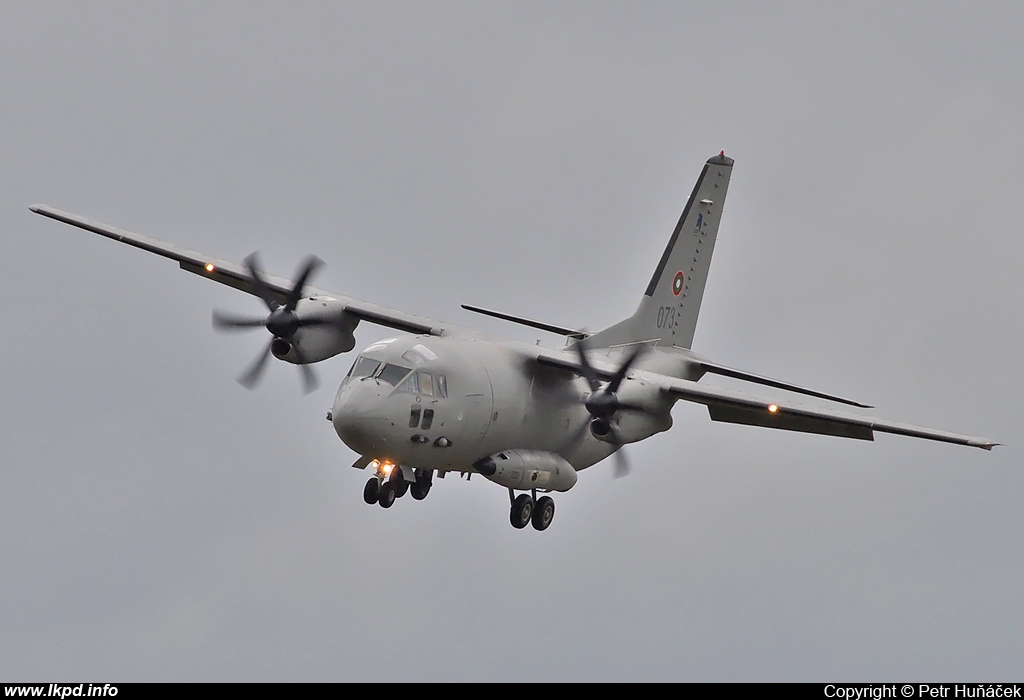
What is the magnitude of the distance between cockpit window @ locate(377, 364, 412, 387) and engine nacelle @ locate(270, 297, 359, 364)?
187 inches

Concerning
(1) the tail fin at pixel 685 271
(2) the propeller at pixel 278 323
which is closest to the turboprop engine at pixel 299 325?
(2) the propeller at pixel 278 323

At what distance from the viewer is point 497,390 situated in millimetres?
39312

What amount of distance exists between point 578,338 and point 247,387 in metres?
8.40

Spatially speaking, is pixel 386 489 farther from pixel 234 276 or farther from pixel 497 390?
pixel 234 276

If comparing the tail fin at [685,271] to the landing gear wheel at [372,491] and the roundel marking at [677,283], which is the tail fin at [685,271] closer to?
the roundel marking at [677,283]

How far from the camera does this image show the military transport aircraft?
3728cm

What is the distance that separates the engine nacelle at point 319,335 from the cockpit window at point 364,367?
4.11 metres

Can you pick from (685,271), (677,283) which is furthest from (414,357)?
(685,271)

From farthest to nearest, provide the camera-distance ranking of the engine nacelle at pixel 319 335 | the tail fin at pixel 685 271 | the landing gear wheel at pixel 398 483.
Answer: the tail fin at pixel 685 271
the engine nacelle at pixel 319 335
the landing gear wheel at pixel 398 483

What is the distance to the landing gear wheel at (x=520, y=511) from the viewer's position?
4072cm

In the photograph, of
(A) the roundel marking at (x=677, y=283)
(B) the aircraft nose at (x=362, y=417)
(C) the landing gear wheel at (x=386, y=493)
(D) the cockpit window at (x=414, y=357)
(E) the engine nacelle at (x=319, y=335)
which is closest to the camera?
(B) the aircraft nose at (x=362, y=417)

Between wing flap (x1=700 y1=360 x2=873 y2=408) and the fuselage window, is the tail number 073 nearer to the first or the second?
wing flap (x1=700 y1=360 x2=873 y2=408)

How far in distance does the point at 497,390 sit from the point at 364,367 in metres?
3.52

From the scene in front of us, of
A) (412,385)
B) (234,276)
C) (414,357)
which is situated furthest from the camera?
(234,276)
